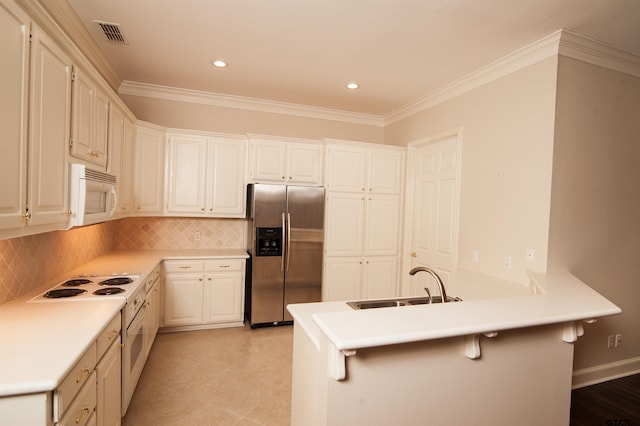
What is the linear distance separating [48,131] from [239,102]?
112 inches

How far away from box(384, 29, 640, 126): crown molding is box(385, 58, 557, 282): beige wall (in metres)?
→ 0.07

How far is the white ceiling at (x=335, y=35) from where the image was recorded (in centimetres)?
223

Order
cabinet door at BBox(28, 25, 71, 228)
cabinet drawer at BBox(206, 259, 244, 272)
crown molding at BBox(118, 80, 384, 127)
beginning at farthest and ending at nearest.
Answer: crown molding at BBox(118, 80, 384, 127) → cabinet drawer at BBox(206, 259, 244, 272) → cabinet door at BBox(28, 25, 71, 228)

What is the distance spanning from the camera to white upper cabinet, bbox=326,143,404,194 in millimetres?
4137

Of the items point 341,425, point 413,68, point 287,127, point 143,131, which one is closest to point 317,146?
point 287,127

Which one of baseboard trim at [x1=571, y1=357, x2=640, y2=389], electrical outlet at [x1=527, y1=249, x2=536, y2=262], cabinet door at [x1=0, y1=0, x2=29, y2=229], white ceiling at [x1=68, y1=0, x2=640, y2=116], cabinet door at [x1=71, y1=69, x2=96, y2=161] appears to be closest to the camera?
cabinet door at [x1=0, y1=0, x2=29, y2=229]

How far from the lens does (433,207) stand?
12.8 ft

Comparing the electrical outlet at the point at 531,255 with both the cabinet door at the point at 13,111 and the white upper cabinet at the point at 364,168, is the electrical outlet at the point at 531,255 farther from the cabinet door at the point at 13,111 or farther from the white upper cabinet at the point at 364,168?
the cabinet door at the point at 13,111

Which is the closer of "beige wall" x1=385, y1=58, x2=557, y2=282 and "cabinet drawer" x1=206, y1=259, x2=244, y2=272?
"beige wall" x1=385, y1=58, x2=557, y2=282

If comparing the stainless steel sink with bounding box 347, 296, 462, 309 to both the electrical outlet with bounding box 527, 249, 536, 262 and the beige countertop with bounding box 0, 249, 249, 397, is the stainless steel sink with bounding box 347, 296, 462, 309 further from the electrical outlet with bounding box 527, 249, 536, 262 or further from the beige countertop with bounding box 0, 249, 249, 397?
the beige countertop with bounding box 0, 249, 249, 397

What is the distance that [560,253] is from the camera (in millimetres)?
2576

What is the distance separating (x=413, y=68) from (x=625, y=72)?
1761mm

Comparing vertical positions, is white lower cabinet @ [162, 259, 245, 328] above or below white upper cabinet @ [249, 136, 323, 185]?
below

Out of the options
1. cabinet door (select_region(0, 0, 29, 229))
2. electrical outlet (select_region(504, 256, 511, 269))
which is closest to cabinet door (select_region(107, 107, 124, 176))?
cabinet door (select_region(0, 0, 29, 229))
